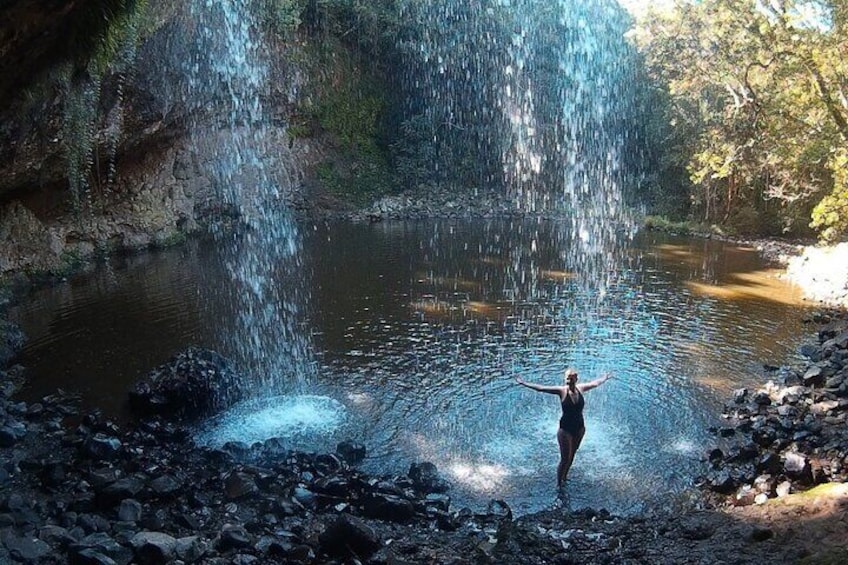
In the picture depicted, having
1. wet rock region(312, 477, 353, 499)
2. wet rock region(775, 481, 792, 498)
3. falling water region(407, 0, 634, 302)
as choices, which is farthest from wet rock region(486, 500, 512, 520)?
falling water region(407, 0, 634, 302)

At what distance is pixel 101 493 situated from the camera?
30.2 feet

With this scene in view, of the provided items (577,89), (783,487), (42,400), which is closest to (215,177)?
(42,400)

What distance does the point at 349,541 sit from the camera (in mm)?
7988

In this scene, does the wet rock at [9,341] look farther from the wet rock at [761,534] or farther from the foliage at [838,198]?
the foliage at [838,198]

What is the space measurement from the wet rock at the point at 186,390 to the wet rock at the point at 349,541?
251 inches

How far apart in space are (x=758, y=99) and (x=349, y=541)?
26925mm

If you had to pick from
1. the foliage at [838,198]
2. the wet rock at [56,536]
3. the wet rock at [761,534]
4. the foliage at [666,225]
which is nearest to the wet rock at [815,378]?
the wet rock at [761,534]

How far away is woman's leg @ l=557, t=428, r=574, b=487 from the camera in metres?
10.8

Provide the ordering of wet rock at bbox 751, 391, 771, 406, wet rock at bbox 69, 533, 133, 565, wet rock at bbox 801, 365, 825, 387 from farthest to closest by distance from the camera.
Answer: wet rock at bbox 801, 365, 825, 387 → wet rock at bbox 751, 391, 771, 406 → wet rock at bbox 69, 533, 133, 565

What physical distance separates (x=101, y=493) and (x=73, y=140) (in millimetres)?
17622

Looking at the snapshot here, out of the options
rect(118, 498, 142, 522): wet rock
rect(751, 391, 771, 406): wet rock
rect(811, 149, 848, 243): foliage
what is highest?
rect(811, 149, 848, 243): foliage

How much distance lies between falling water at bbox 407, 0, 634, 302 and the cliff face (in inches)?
467

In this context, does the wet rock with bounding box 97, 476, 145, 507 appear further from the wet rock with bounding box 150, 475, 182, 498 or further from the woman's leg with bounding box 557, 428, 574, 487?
the woman's leg with bounding box 557, 428, 574, 487

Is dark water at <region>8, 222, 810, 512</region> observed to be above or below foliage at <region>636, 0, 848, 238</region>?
below
